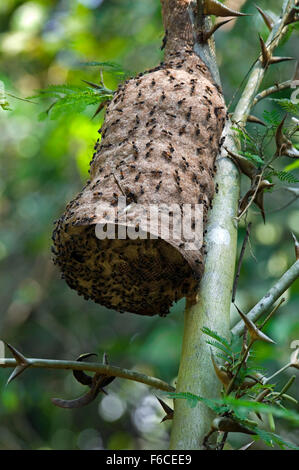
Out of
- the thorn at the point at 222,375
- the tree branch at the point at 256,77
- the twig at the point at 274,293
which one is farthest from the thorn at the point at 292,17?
the thorn at the point at 222,375

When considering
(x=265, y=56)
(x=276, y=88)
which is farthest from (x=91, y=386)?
(x=265, y=56)

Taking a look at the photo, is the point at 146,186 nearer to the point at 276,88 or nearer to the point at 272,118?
the point at 272,118

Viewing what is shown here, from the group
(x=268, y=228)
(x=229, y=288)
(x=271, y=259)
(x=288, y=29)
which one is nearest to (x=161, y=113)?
(x=229, y=288)

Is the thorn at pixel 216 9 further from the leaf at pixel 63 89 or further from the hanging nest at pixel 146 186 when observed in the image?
the leaf at pixel 63 89

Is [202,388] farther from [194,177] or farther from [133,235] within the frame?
[194,177]

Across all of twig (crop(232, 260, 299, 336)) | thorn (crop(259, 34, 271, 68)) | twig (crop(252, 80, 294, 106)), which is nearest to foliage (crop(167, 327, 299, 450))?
twig (crop(232, 260, 299, 336))
